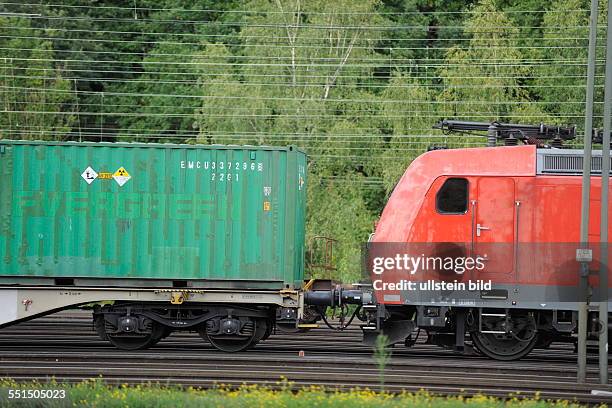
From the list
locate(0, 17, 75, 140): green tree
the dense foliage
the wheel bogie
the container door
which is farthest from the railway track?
locate(0, 17, 75, 140): green tree

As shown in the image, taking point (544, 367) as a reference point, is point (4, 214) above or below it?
above

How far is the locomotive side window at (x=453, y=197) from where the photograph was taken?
18031 millimetres

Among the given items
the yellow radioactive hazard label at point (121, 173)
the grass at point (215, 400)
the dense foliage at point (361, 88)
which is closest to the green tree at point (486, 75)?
the dense foliage at point (361, 88)

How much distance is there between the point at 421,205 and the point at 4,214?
740 cm

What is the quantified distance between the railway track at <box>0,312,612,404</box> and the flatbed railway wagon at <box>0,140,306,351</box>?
852 millimetres

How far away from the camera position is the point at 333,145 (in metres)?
41.1

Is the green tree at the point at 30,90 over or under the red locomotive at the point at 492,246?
over

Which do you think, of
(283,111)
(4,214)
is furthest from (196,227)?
(283,111)

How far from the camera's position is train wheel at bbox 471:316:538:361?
18.1 meters

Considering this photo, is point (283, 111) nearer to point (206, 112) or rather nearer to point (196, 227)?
point (206, 112)

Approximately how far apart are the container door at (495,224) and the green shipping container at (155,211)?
332 cm

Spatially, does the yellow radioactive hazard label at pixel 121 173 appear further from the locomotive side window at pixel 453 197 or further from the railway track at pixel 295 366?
the locomotive side window at pixel 453 197
